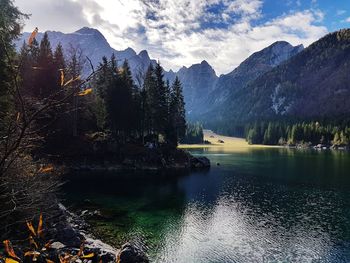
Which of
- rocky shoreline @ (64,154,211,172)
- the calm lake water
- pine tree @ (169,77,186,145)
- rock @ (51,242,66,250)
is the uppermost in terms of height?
pine tree @ (169,77,186,145)

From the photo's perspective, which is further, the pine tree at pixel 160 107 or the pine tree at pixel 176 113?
the pine tree at pixel 176 113

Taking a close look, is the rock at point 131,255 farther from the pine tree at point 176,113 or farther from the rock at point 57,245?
the pine tree at point 176,113

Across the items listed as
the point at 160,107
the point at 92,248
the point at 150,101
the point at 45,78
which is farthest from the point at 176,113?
the point at 92,248

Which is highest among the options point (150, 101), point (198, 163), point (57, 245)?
point (150, 101)

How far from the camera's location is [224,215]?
39531mm

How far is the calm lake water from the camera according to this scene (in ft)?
91.4

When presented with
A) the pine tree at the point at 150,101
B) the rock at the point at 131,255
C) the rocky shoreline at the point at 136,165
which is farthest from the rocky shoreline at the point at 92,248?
the pine tree at the point at 150,101

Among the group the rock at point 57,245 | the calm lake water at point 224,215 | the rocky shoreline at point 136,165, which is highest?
the rocky shoreline at point 136,165

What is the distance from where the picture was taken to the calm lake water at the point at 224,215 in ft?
91.4

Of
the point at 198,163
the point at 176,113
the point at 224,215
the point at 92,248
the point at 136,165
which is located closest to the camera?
the point at 92,248

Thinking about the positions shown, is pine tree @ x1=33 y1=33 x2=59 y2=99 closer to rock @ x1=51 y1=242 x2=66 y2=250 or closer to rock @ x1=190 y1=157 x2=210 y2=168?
rock @ x1=190 y1=157 x2=210 y2=168

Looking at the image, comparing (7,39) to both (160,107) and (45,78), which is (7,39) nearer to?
(45,78)

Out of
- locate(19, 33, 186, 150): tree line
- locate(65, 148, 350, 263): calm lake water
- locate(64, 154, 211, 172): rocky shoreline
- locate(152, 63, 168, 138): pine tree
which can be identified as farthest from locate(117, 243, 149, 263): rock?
locate(152, 63, 168, 138): pine tree

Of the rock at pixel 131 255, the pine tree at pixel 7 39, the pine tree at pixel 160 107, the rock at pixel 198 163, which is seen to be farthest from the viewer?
the pine tree at pixel 160 107
